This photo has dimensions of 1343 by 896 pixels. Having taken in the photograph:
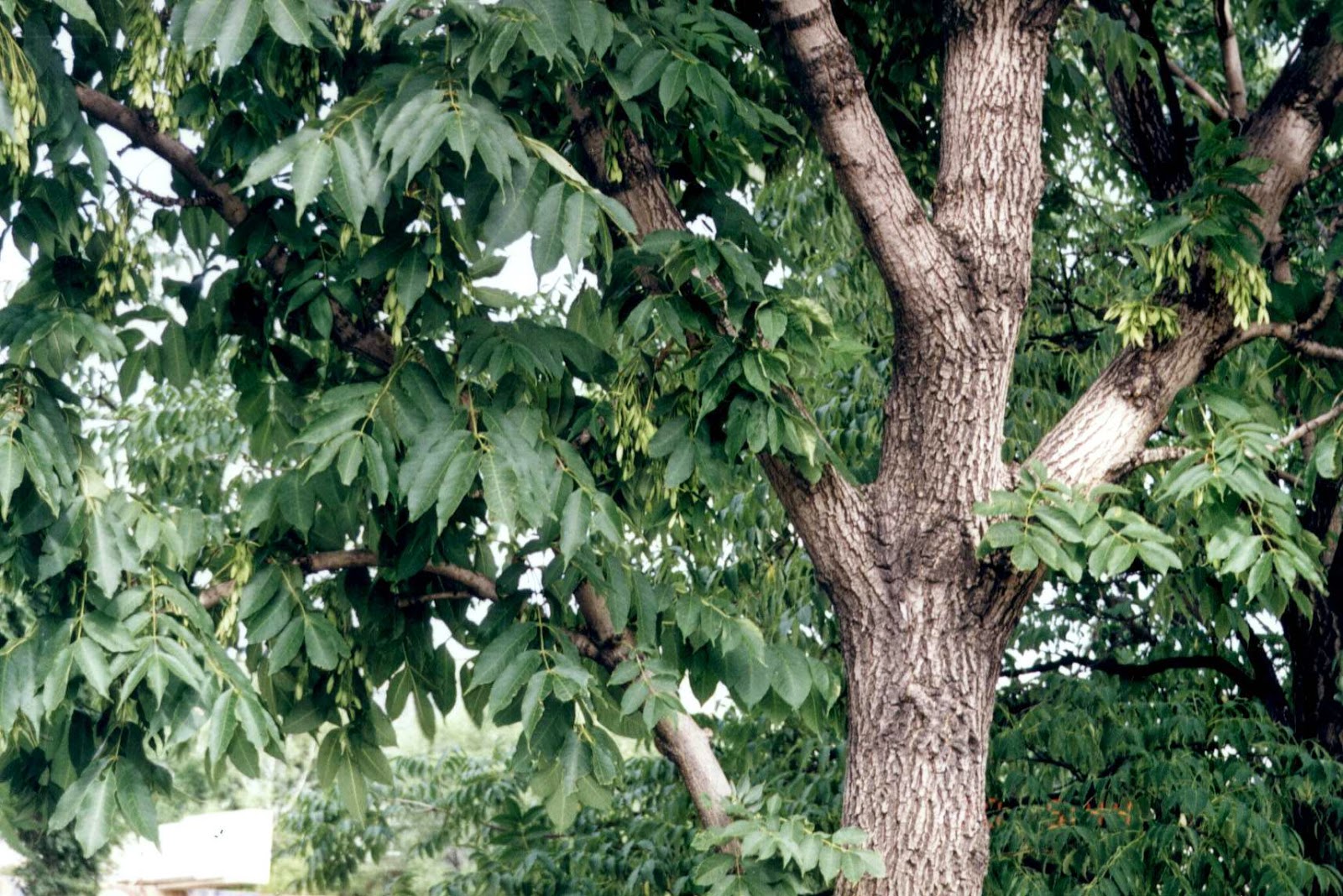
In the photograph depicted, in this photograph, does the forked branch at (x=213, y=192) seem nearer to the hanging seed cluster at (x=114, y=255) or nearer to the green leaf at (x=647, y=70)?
the hanging seed cluster at (x=114, y=255)

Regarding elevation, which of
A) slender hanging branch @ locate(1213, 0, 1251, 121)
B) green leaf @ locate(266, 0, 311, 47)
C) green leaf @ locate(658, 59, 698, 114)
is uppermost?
slender hanging branch @ locate(1213, 0, 1251, 121)

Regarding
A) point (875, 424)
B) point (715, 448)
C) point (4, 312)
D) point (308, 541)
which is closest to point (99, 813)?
point (308, 541)

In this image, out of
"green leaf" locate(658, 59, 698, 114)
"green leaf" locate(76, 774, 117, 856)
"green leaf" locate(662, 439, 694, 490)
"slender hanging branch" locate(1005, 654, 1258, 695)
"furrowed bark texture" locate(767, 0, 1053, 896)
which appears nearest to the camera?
"green leaf" locate(76, 774, 117, 856)

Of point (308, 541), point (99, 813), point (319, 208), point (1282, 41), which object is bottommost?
point (99, 813)

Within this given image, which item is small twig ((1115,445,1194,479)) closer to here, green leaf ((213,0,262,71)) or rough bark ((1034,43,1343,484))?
rough bark ((1034,43,1343,484))

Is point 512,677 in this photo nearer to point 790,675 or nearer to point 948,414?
point 790,675

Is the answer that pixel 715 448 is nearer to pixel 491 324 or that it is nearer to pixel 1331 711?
pixel 491 324

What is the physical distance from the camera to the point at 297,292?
2555 millimetres

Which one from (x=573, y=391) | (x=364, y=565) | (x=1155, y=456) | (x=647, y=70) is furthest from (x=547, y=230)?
(x=1155, y=456)

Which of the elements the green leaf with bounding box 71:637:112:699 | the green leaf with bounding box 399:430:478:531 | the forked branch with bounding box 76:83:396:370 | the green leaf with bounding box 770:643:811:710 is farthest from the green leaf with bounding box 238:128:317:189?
the green leaf with bounding box 770:643:811:710

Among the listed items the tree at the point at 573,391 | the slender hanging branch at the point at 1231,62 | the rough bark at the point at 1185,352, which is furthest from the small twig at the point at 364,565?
the slender hanging branch at the point at 1231,62

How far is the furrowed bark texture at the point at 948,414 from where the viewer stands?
2.60m

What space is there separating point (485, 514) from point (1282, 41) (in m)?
3.52

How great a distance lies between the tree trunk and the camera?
8.39ft
